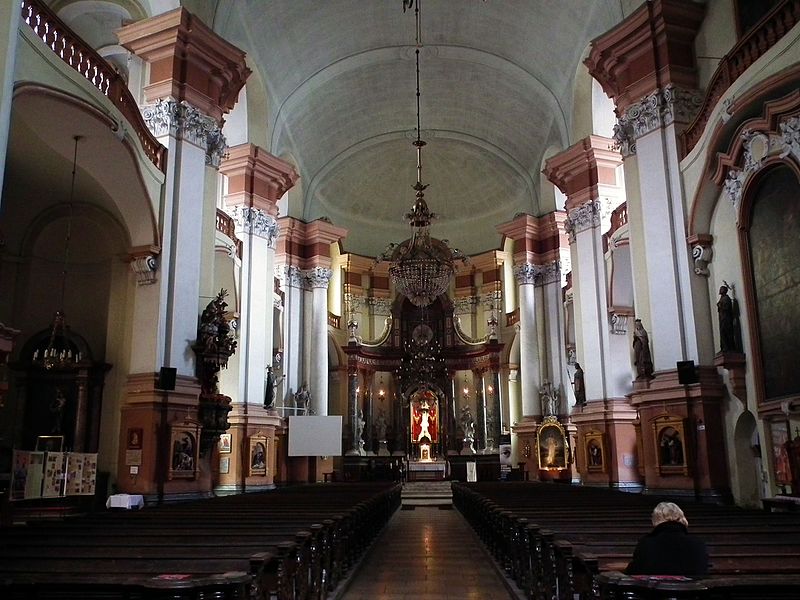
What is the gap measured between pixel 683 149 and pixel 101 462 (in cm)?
1071

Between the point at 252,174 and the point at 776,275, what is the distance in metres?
12.3

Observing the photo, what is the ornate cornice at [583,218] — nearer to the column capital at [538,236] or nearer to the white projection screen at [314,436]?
the column capital at [538,236]

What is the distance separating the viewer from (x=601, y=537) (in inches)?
Answer: 209

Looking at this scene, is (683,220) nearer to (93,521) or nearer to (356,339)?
(93,521)

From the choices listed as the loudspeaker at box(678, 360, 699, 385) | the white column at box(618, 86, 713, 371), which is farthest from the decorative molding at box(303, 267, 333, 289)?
the loudspeaker at box(678, 360, 699, 385)

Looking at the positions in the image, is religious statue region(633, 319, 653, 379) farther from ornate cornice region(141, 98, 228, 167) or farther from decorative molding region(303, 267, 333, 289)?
decorative molding region(303, 267, 333, 289)

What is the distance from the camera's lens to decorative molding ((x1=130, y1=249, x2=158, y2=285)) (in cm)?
1163

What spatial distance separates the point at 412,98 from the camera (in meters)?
22.6

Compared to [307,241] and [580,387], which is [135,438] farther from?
[307,241]

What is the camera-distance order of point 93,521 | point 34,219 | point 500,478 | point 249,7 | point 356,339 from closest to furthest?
point 93,521
point 34,219
point 249,7
point 500,478
point 356,339

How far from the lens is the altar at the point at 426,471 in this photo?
24922mm

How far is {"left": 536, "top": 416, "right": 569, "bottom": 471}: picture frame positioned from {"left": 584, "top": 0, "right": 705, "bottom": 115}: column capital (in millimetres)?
10306

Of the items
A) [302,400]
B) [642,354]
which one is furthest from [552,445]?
[642,354]

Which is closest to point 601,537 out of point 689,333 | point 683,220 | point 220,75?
point 689,333
